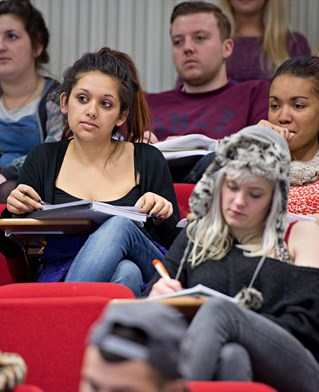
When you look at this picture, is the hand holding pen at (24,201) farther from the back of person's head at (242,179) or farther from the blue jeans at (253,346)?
the blue jeans at (253,346)

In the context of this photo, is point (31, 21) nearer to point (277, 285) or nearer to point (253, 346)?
point (277, 285)

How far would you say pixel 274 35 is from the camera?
388 centimetres

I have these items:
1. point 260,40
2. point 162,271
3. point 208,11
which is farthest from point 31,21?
point 162,271

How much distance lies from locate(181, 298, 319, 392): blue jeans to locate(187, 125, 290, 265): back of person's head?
0.26 m

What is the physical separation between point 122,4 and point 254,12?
26.3 inches

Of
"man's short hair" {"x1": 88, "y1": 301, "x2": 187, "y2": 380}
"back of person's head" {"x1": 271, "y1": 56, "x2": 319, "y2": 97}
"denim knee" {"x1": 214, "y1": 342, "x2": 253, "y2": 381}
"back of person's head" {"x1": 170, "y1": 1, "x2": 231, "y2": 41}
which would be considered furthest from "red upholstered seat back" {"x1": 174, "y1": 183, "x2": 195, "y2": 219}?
"man's short hair" {"x1": 88, "y1": 301, "x2": 187, "y2": 380}

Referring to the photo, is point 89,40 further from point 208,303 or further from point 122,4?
point 208,303

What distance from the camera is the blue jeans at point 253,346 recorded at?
1821mm

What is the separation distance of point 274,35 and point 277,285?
1.96 m

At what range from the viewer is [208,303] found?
1.87m

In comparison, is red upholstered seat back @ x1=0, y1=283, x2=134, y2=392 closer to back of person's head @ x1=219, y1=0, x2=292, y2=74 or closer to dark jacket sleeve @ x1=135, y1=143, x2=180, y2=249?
dark jacket sleeve @ x1=135, y1=143, x2=180, y2=249

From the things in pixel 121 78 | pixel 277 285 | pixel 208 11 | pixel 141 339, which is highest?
pixel 208 11

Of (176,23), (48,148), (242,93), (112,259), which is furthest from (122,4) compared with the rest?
(112,259)

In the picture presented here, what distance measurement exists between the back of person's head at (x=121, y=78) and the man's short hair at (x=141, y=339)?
1623 mm
